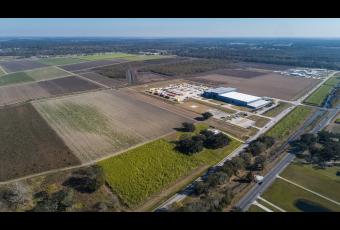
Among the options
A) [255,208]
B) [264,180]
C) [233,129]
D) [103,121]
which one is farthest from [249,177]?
[103,121]

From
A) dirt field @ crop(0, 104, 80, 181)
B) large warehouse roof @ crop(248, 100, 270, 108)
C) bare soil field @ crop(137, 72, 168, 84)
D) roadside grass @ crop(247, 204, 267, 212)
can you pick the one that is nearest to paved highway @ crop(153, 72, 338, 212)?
roadside grass @ crop(247, 204, 267, 212)

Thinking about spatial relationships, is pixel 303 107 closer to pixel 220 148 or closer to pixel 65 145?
pixel 220 148

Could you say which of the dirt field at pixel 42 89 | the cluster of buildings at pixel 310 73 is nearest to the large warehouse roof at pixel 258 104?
the dirt field at pixel 42 89

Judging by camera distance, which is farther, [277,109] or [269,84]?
[269,84]

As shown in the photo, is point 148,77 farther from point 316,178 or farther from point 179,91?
point 316,178

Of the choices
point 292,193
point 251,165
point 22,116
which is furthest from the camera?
point 22,116

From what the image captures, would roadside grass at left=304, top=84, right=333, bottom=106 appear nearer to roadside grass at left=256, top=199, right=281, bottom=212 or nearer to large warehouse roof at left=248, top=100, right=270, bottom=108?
large warehouse roof at left=248, top=100, right=270, bottom=108

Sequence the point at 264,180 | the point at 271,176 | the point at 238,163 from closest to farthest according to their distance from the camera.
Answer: the point at 264,180, the point at 271,176, the point at 238,163
